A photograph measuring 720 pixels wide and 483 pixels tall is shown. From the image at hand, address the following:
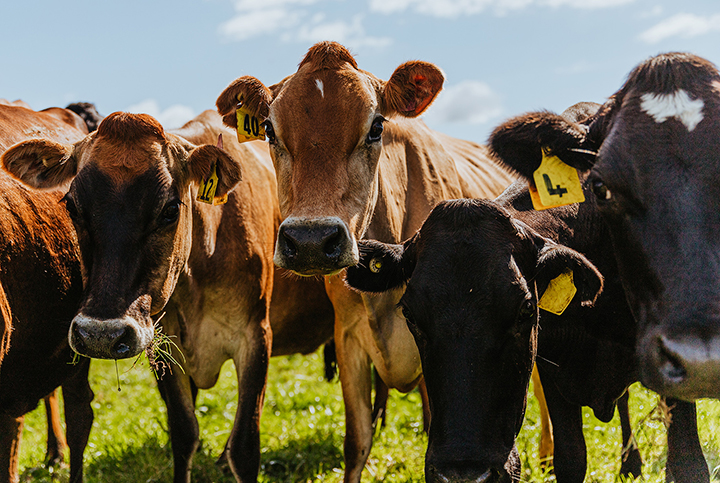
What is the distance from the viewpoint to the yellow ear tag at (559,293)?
132 inches

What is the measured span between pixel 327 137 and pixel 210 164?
822mm

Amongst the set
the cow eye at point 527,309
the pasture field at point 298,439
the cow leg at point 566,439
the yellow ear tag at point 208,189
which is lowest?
the pasture field at point 298,439

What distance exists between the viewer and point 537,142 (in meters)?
3.49

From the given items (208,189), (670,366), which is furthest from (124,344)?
(670,366)

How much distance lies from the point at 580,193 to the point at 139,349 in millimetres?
2466

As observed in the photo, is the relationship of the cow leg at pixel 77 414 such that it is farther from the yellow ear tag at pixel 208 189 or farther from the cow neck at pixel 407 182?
the cow neck at pixel 407 182

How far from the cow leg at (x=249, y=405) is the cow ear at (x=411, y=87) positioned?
6.02 feet

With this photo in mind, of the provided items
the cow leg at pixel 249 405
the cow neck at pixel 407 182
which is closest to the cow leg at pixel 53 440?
the cow leg at pixel 249 405

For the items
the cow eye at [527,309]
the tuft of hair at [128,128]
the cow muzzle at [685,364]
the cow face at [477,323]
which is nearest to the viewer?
the cow muzzle at [685,364]

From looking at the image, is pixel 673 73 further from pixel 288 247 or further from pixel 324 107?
pixel 288 247

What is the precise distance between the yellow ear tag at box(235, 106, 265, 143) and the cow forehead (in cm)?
38

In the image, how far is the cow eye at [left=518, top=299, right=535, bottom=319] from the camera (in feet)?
10.0

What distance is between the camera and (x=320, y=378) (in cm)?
891

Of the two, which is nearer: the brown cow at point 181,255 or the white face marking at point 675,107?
the white face marking at point 675,107
